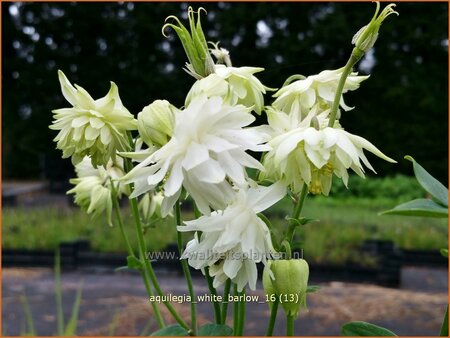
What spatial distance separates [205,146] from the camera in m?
0.46

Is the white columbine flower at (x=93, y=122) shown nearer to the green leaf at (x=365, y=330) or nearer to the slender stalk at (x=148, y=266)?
the slender stalk at (x=148, y=266)

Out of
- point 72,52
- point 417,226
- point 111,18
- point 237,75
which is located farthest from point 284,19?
point 237,75

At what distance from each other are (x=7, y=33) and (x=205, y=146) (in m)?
Answer: 9.39

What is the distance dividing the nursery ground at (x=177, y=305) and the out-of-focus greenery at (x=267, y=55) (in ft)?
14.4

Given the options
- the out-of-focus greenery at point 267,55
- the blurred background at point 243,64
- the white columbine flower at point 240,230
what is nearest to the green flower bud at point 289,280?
the white columbine flower at point 240,230

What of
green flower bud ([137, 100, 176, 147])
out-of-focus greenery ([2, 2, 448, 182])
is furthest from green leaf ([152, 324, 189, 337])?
out-of-focus greenery ([2, 2, 448, 182])

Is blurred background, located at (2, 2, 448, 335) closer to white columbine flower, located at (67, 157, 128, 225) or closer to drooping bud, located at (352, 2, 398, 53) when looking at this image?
white columbine flower, located at (67, 157, 128, 225)

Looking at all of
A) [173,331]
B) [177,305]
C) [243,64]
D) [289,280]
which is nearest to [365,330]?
[289,280]

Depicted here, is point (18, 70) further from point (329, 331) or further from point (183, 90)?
point (329, 331)

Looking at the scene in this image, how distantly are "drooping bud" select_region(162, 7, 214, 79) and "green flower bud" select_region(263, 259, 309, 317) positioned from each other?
0.64 ft

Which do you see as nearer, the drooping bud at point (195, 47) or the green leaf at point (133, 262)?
the drooping bud at point (195, 47)

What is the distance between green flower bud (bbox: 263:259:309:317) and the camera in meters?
0.52

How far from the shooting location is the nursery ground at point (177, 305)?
2.40 meters

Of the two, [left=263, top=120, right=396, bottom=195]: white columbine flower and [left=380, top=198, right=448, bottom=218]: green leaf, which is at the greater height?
[left=263, top=120, right=396, bottom=195]: white columbine flower
